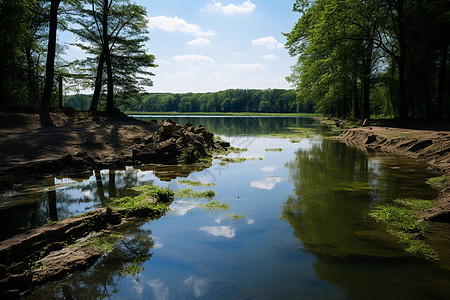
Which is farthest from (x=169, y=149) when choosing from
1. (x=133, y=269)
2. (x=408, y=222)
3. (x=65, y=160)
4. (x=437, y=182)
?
(x=437, y=182)

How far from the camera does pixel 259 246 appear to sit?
4109 mm

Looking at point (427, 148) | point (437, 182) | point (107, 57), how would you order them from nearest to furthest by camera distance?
1. point (437, 182)
2. point (427, 148)
3. point (107, 57)

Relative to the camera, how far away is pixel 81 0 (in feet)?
66.0

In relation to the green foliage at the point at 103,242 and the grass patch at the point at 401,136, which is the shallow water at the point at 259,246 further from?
the grass patch at the point at 401,136

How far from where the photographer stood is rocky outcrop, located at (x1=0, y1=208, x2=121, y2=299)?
293 centimetres

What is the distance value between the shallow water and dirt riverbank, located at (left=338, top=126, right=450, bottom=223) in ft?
3.02

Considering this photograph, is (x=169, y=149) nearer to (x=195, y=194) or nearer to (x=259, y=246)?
(x=195, y=194)

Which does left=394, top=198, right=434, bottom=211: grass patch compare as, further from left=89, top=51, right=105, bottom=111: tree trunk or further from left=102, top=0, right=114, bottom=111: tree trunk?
left=89, top=51, right=105, bottom=111: tree trunk

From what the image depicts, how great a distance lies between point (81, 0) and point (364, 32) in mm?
22973

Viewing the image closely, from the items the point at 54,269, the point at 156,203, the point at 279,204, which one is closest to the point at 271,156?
the point at 279,204

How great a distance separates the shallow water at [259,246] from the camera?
121 inches

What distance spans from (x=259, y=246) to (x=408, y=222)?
9.22 feet

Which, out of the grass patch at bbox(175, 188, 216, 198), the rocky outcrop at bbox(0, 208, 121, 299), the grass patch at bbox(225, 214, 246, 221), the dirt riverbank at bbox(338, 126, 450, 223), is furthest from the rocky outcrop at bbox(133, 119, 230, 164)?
the dirt riverbank at bbox(338, 126, 450, 223)

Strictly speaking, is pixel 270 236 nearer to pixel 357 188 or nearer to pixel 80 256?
pixel 80 256
